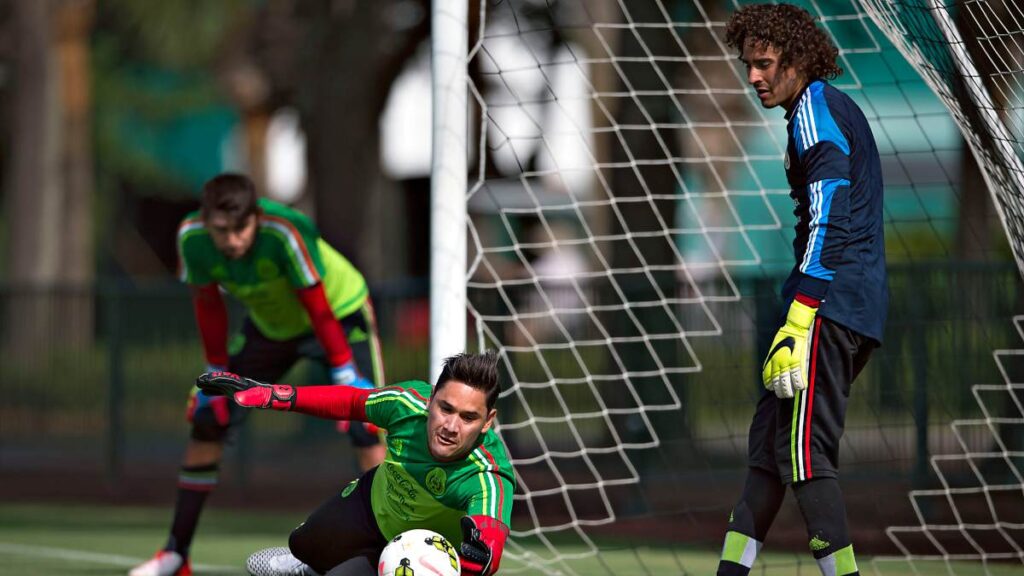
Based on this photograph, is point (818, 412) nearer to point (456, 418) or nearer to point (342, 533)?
point (456, 418)

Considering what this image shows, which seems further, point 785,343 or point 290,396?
point 290,396

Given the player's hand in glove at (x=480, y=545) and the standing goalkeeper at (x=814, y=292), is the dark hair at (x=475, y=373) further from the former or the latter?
the standing goalkeeper at (x=814, y=292)

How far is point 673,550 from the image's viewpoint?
305 inches

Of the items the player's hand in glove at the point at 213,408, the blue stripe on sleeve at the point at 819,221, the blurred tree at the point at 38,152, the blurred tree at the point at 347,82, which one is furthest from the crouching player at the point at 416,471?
the blurred tree at the point at 38,152

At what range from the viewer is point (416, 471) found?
15.9ft

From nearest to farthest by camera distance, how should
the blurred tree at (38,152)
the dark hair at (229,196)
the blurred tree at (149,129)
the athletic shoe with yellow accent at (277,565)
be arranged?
the athletic shoe with yellow accent at (277,565) < the dark hair at (229,196) < the blurred tree at (38,152) < the blurred tree at (149,129)

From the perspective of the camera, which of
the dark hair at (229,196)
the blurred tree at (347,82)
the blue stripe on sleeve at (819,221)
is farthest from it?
the blurred tree at (347,82)

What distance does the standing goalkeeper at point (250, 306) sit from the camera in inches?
237

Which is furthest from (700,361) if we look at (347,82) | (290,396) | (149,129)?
(149,129)

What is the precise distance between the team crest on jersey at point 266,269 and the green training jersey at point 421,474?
149 cm

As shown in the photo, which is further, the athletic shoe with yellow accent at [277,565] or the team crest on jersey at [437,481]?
the athletic shoe with yellow accent at [277,565]

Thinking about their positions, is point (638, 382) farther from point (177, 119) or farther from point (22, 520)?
point (177, 119)

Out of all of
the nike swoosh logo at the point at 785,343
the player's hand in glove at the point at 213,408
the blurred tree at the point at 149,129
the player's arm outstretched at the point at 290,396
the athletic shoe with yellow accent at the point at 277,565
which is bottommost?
the blurred tree at the point at 149,129

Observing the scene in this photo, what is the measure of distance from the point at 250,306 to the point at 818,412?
291cm
